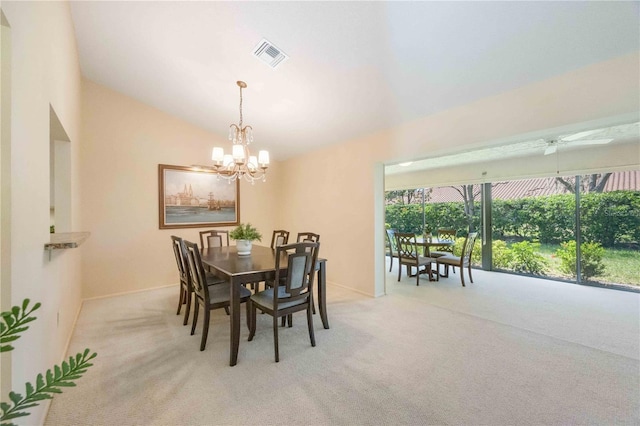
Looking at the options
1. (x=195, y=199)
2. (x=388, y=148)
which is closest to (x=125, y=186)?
(x=195, y=199)

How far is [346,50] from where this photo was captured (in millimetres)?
2572

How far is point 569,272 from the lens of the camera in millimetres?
4867

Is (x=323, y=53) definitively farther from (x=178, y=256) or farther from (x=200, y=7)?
(x=178, y=256)

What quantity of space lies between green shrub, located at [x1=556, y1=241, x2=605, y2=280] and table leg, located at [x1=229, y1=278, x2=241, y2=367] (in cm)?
586

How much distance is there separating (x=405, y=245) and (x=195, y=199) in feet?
12.9

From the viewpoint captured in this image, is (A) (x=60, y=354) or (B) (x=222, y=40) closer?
(A) (x=60, y=354)

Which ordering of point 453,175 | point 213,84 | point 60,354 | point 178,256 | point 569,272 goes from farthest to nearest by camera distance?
point 453,175 → point 569,272 → point 213,84 → point 178,256 → point 60,354

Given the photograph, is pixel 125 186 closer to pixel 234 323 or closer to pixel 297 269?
pixel 234 323

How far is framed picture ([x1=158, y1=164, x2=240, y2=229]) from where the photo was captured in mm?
4547

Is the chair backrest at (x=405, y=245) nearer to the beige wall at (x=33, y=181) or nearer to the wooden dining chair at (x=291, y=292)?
the wooden dining chair at (x=291, y=292)

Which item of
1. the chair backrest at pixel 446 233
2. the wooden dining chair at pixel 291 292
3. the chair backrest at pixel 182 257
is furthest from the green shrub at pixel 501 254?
the chair backrest at pixel 182 257

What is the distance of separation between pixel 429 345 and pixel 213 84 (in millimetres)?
3951

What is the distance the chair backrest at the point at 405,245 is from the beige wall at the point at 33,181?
4396mm

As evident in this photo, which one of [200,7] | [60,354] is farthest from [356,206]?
[60,354]
